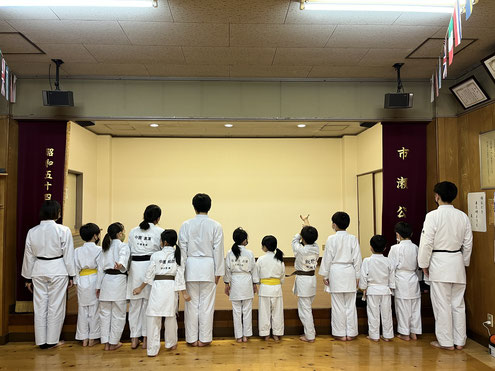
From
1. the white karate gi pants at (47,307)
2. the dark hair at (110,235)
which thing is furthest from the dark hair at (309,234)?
the white karate gi pants at (47,307)

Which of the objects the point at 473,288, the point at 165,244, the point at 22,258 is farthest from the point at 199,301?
the point at 473,288

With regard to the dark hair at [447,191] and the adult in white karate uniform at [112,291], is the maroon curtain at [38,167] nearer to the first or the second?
the adult in white karate uniform at [112,291]

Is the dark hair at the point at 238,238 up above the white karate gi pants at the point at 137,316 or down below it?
above

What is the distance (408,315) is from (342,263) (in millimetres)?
865

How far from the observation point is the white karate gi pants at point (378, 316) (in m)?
4.24

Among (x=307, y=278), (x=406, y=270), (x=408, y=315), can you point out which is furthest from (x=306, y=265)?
→ (x=408, y=315)

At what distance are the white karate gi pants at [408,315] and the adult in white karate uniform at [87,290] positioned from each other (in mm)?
3053

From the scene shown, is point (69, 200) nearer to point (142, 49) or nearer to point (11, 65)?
point (11, 65)

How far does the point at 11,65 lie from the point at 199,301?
303cm

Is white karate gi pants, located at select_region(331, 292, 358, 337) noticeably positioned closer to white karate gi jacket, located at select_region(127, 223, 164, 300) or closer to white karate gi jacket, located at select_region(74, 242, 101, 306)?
white karate gi jacket, located at select_region(127, 223, 164, 300)

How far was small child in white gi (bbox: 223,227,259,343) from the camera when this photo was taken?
4.11 metres

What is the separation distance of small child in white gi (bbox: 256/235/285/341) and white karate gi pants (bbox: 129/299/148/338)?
114cm

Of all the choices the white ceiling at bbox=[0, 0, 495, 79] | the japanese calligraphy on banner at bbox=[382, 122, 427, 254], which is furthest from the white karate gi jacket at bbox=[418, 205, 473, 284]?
the white ceiling at bbox=[0, 0, 495, 79]

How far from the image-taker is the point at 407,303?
13.9 ft
